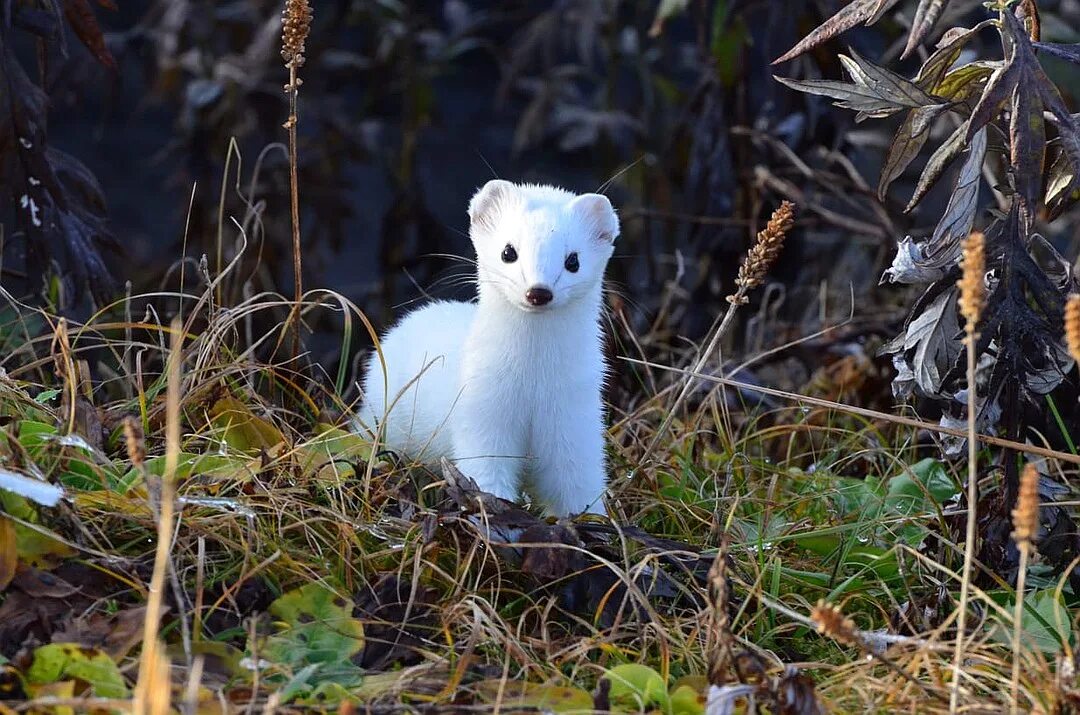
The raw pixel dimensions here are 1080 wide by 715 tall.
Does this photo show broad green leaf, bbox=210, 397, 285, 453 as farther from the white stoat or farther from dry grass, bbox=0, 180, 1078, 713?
the white stoat

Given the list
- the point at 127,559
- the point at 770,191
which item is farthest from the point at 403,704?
the point at 770,191

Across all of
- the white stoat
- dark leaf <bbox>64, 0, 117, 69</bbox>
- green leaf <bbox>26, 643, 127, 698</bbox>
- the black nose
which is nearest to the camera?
green leaf <bbox>26, 643, 127, 698</bbox>

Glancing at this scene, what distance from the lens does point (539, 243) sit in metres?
2.85

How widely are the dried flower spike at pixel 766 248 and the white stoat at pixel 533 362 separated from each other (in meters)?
0.33

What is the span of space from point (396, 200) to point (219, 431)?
2573 millimetres

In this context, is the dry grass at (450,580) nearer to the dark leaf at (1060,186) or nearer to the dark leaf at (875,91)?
the dark leaf at (1060,186)

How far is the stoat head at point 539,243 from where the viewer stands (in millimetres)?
2824

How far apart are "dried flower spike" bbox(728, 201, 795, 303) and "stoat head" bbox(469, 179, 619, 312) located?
33 centimetres

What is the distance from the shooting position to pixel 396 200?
529cm

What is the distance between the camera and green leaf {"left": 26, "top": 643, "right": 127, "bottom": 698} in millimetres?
1989

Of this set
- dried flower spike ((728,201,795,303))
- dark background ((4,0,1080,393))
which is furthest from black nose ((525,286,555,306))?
dark background ((4,0,1080,393))

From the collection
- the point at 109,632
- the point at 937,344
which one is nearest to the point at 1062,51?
the point at 937,344

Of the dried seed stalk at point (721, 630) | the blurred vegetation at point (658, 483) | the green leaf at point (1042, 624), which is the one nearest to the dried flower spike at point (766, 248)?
the blurred vegetation at point (658, 483)

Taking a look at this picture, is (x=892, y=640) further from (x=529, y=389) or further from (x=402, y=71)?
(x=402, y=71)
